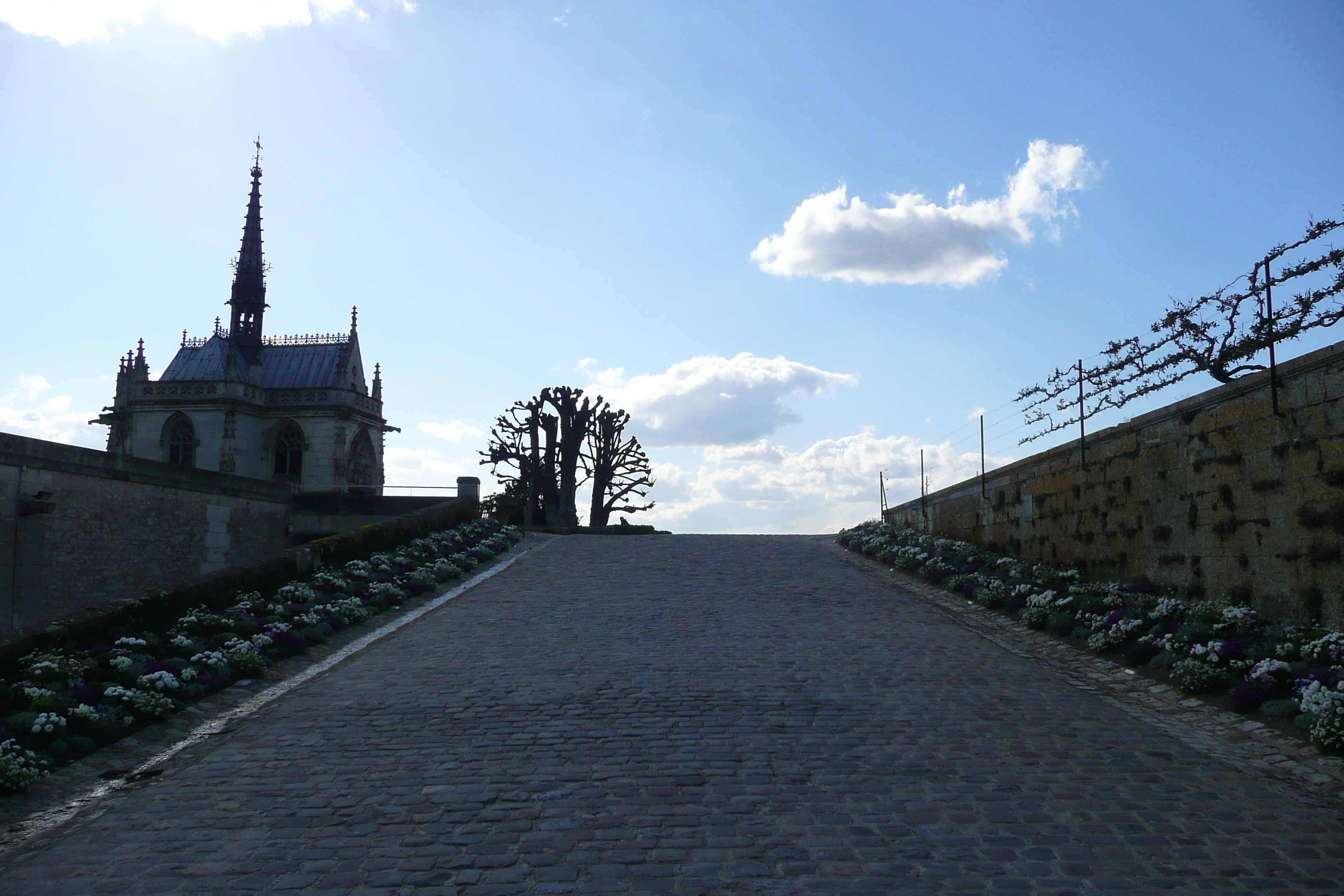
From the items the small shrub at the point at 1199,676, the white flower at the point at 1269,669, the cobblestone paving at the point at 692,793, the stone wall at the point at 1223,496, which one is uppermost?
the stone wall at the point at 1223,496

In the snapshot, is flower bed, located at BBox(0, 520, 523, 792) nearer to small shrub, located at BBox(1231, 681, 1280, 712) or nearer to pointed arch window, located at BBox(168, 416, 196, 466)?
small shrub, located at BBox(1231, 681, 1280, 712)

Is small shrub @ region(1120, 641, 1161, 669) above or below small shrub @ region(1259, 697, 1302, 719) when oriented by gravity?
above

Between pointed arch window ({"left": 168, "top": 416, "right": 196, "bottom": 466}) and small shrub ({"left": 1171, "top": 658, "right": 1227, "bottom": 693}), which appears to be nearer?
small shrub ({"left": 1171, "top": 658, "right": 1227, "bottom": 693})

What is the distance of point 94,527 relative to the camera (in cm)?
1938

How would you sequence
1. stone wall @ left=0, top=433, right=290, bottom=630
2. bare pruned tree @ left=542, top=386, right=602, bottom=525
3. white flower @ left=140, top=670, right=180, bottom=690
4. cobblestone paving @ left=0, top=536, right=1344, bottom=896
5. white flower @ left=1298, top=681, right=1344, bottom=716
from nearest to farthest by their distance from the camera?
cobblestone paving @ left=0, top=536, right=1344, bottom=896 → white flower @ left=1298, top=681, right=1344, bottom=716 → white flower @ left=140, top=670, right=180, bottom=690 → stone wall @ left=0, top=433, right=290, bottom=630 → bare pruned tree @ left=542, top=386, right=602, bottom=525

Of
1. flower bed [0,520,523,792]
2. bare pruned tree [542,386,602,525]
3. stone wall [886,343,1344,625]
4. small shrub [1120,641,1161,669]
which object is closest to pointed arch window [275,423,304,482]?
bare pruned tree [542,386,602,525]

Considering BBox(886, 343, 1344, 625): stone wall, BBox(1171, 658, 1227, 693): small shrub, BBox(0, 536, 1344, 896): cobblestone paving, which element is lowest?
BBox(0, 536, 1344, 896): cobblestone paving

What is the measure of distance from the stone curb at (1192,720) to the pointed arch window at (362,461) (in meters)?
39.2

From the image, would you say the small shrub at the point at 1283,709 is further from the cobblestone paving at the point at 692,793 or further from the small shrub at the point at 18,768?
the small shrub at the point at 18,768

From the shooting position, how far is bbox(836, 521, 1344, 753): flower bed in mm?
8141

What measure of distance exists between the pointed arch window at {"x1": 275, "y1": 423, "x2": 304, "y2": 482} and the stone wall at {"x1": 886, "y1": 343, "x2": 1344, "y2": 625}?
3905 centimetres

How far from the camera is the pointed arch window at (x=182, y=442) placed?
148ft

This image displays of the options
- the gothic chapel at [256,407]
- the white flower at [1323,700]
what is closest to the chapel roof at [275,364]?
the gothic chapel at [256,407]

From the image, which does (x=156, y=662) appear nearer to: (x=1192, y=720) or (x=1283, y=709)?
(x=1192, y=720)
